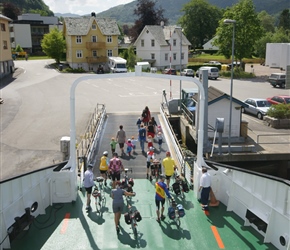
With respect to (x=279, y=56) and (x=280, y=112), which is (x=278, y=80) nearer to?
(x=279, y=56)

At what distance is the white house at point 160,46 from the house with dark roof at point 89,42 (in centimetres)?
570

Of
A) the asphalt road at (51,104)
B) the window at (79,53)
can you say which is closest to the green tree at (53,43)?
the window at (79,53)

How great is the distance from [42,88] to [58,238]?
36.2 meters

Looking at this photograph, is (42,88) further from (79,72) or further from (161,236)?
(161,236)

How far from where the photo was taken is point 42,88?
4303 centimetres

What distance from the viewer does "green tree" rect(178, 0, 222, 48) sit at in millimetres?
99375

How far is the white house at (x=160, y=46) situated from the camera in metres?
63.8

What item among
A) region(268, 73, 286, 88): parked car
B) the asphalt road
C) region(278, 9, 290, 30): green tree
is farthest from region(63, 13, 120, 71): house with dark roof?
region(278, 9, 290, 30): green tree

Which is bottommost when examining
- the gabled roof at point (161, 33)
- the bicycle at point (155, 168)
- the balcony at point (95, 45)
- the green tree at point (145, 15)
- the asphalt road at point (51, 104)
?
the asphalt road at point (51, 104)

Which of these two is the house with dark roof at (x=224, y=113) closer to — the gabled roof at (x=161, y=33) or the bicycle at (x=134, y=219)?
the bicycle at (x=134, y=219)

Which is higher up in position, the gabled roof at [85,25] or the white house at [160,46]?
the gabled roof at [85,25]

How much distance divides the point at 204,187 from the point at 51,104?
87.6 feet

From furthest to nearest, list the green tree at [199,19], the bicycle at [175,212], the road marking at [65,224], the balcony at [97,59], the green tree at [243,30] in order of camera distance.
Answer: the green tree at [199,19] → the balcony at [97,59] → the green tree at [243,30] → the bicycle at [175,212] → the road marking at [65,224]

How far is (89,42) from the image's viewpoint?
61594 mm
